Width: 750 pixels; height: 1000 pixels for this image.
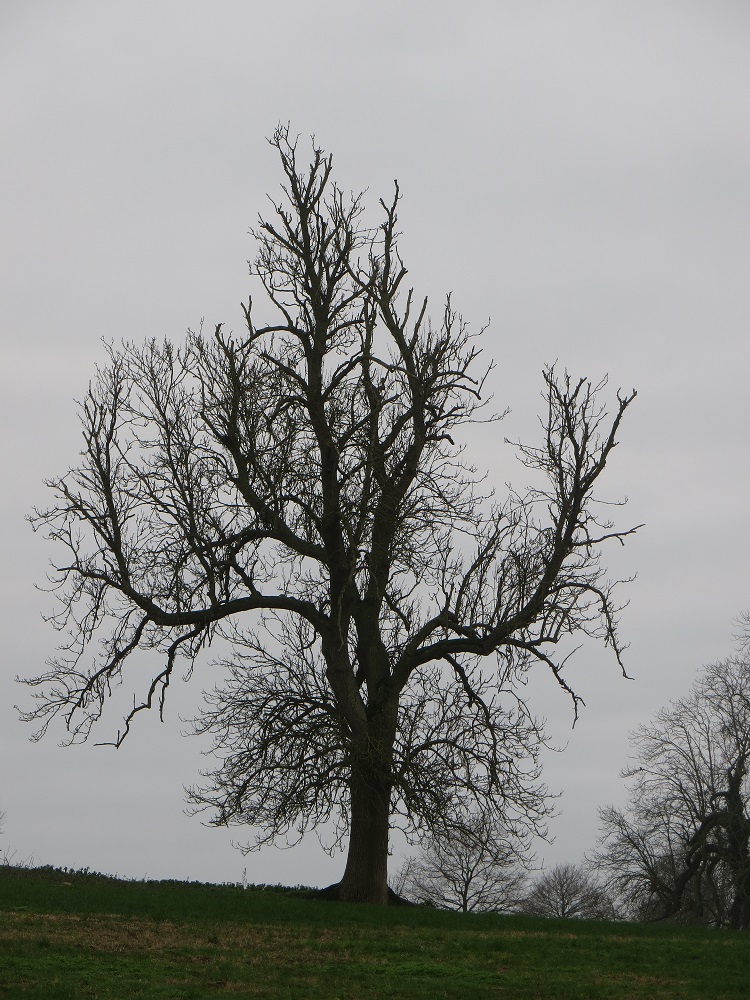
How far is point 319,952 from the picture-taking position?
1445 centimetres

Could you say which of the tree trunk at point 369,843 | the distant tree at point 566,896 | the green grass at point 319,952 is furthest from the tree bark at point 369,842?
the distant tree at point 566,896

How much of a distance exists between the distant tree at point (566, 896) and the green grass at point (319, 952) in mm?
38764

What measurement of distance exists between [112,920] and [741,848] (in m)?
23.3

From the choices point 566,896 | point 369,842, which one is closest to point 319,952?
point 369,842

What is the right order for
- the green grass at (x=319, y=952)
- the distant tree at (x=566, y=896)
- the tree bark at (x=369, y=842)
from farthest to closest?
the distant tree at (x=566, y=896) < the tree bark at (x=369, y=842) < the green grass at (x=319, y=952)

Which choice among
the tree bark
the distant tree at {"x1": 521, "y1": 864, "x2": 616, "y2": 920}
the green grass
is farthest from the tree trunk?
the distant tree at {"x1": 521, "y1": 864, "x2": 616, "y2": 920}

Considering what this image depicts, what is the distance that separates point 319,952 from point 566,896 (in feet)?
161

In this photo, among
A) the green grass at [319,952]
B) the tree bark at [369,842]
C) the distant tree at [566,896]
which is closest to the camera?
the green grass at [319,952]

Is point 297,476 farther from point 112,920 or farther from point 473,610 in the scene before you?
point 112,920

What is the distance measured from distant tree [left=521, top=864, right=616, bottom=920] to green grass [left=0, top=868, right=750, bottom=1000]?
3876 centimetres

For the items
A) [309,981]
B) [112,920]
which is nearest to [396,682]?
[112,920]

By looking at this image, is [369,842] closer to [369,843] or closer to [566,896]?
[369,843]

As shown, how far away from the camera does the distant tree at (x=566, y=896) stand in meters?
55.9

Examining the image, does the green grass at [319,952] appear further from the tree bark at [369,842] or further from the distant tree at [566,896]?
the distant tree at [566,896]
